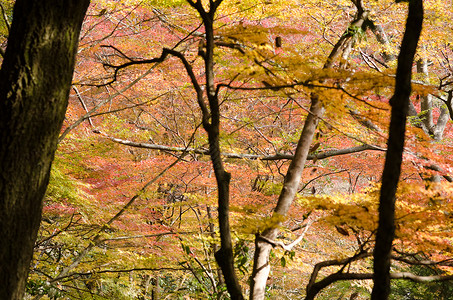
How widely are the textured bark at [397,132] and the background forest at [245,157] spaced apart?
0.47 metres

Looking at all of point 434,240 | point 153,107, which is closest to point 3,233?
point 434,240

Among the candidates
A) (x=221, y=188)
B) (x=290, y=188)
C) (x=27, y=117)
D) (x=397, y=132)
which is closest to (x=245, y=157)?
(x=290, y=188)

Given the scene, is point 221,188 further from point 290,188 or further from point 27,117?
point 290,188

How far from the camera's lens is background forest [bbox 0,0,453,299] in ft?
8.49

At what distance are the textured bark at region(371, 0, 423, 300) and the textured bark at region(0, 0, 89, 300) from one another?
145 centimetres

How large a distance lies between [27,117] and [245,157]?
13.5ft

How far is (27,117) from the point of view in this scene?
1.61m

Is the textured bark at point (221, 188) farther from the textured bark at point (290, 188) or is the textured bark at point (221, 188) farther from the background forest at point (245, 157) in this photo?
the textured bark at point (290, 188)

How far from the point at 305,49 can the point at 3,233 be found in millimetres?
7239

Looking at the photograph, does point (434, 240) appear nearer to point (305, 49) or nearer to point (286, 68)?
point (286, 68)

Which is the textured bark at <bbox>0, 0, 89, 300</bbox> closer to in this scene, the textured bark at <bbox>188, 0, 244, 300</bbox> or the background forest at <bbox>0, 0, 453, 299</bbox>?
the background forest at <bbox>0, 0, 453, 299</bbox>

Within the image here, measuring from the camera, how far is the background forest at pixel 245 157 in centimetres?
259

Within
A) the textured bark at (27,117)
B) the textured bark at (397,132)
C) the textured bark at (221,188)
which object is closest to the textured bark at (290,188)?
the textured bark at (221,188)

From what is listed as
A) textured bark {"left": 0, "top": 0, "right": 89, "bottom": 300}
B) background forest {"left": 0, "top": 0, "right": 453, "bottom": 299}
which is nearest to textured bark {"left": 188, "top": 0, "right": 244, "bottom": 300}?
background forest {"left": 0, "top": 0, "right": 453, "bottom": 299}
